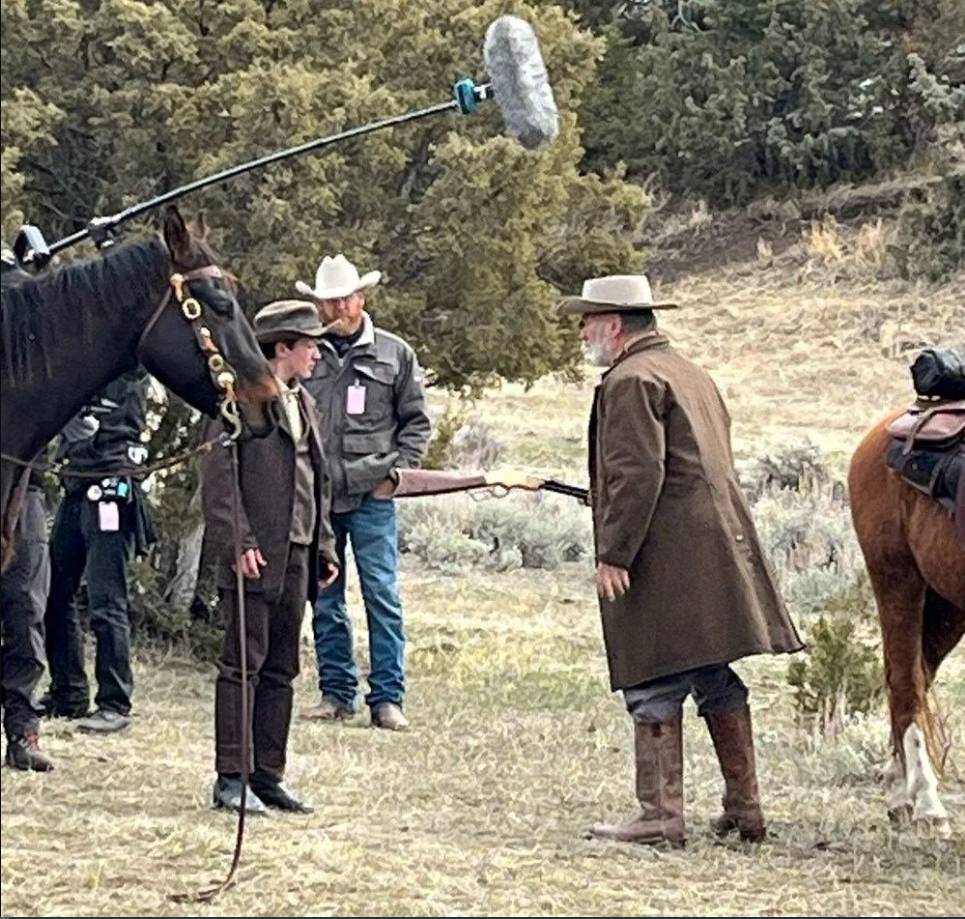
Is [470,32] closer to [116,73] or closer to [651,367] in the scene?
[116,73]

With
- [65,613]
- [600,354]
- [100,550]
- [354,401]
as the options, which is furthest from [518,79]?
[65,613]

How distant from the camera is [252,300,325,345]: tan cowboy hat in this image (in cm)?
728

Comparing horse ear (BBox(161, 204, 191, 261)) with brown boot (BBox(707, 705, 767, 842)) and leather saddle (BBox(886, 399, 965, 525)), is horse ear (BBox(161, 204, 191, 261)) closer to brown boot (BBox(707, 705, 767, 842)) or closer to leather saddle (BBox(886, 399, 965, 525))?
brown boot (BBox(707, 705, 767, 842))

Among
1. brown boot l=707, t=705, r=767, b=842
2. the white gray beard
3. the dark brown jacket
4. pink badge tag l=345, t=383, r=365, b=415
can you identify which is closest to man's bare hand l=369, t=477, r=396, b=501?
pink badge tag l=345, t=383, r=365, b=415

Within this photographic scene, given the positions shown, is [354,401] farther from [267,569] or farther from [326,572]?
[267,569]

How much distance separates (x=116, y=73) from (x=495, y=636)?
3977 millimetres

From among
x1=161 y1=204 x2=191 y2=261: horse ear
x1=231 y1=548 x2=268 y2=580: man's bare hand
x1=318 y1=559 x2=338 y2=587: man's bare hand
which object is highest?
x1=161 y1=204 x2=191 y2=261: horse ear

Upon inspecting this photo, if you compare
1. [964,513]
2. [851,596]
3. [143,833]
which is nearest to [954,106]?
[851,596]

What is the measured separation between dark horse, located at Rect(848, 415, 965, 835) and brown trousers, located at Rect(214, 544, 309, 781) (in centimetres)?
231

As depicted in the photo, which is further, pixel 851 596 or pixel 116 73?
pixel 851 596

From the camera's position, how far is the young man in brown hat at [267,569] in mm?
7000

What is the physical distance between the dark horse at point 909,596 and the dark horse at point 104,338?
2.91 metres

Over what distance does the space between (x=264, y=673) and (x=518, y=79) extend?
7.70 ft

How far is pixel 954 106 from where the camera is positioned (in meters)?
24.6
